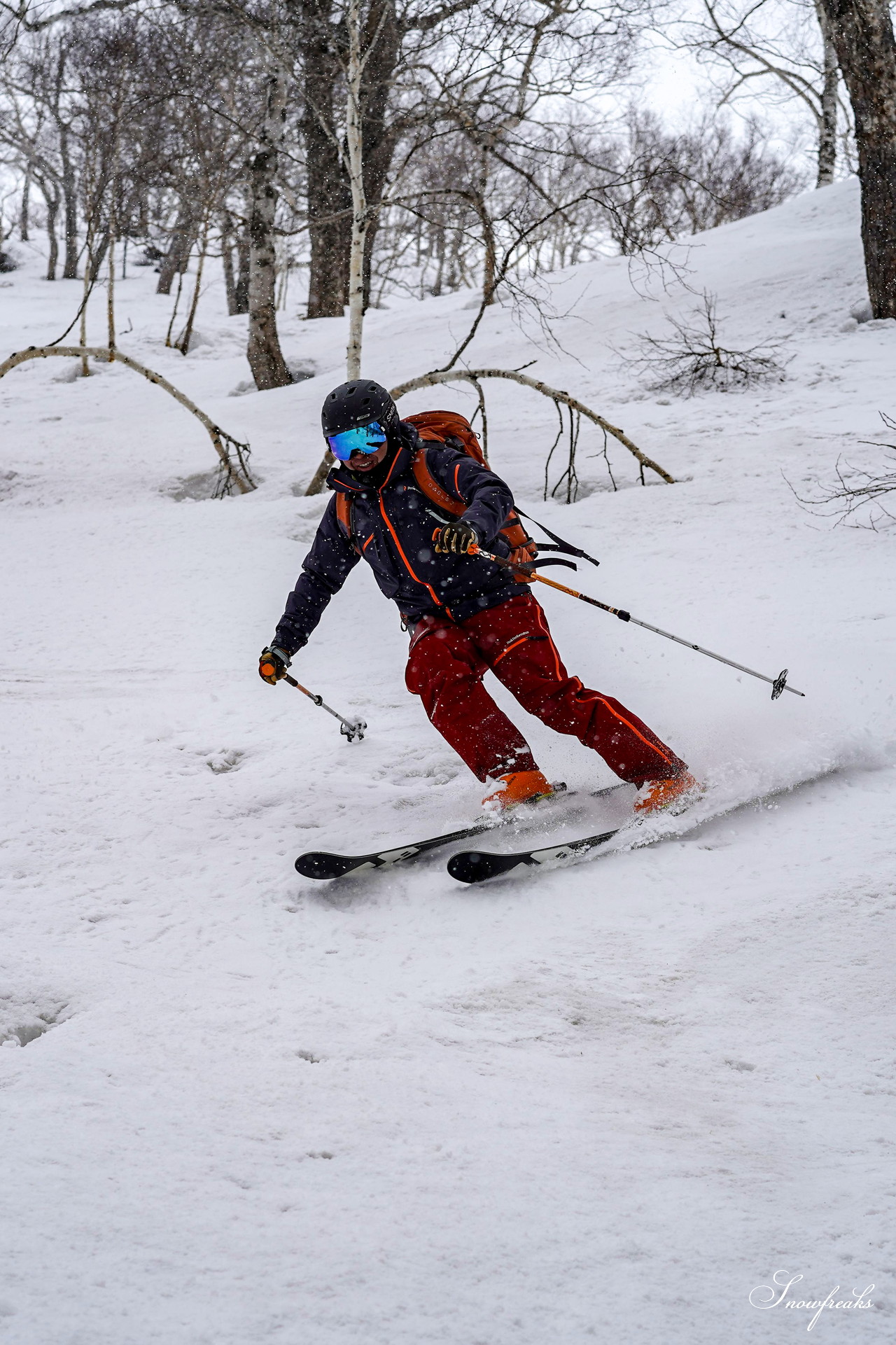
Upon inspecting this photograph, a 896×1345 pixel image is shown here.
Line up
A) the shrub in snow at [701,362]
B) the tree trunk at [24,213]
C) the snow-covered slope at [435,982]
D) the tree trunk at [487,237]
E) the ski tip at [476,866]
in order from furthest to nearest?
the tree trunk at [24,213], the shrub in snow at [701,362], the tree trunk at [487,237], the ski tip at [476,866], the snow-covered slope at [435,982]

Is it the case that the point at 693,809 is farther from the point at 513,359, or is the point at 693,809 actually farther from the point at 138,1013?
the point at 513,359

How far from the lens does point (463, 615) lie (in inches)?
147

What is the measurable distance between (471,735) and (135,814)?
4.75 feet

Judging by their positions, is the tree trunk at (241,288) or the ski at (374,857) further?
the tree trunk at (241,288)

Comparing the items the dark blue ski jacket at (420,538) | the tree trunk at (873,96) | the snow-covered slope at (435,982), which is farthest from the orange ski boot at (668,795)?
the tree trunk at (873,96)

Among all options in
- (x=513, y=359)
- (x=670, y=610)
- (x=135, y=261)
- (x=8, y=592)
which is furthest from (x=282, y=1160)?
(x=135, y=261)

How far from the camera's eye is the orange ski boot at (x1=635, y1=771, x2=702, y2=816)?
342 centimetres

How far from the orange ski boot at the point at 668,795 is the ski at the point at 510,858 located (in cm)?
14

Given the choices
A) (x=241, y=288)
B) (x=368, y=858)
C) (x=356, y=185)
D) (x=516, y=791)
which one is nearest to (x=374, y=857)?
(x=368, y=858)

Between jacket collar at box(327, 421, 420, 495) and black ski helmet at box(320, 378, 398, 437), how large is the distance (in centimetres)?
8

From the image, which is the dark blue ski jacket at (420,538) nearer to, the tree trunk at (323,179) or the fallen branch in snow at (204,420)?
the fallen branch in snow at (204,420)

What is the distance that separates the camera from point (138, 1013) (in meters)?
2.40

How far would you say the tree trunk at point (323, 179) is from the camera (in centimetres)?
1011

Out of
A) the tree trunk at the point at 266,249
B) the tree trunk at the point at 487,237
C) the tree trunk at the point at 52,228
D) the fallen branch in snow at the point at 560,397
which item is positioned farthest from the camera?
the tree trunk at the point at 52,228
